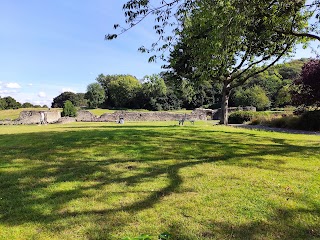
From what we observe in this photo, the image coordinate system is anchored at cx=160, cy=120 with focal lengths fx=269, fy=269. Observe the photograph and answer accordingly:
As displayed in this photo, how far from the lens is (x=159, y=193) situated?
4.00 meters

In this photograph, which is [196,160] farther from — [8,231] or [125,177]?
[8,231]

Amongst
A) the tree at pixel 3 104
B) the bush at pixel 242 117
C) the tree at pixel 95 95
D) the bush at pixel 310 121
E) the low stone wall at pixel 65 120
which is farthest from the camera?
the tree at pixel 95 95

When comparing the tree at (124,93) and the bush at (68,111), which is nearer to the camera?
the bush at (68,111)

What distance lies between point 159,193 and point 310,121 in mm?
15467

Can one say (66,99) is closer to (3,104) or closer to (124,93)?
(3,104)

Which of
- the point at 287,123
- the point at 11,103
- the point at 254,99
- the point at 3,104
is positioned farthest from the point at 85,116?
the point at 11,103

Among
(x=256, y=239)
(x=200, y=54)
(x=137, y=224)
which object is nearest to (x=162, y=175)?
(x=137, y=224)

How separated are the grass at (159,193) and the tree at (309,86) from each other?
11086mm

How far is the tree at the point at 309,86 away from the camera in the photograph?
16.1 meters

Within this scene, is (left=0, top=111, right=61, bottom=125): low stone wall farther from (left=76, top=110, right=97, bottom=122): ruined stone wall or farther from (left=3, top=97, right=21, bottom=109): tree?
(left=3, top=97, right=21, bottom=109): tree

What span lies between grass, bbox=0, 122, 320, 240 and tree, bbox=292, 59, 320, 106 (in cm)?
1109

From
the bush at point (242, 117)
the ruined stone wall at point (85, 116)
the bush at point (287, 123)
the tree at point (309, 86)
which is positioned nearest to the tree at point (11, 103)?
the ruined stone wall at point (85, 116)

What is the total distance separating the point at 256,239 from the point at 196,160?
123 inches

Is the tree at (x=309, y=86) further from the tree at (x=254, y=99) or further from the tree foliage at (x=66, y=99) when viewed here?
the tree foliage at (x=66, y=99)
